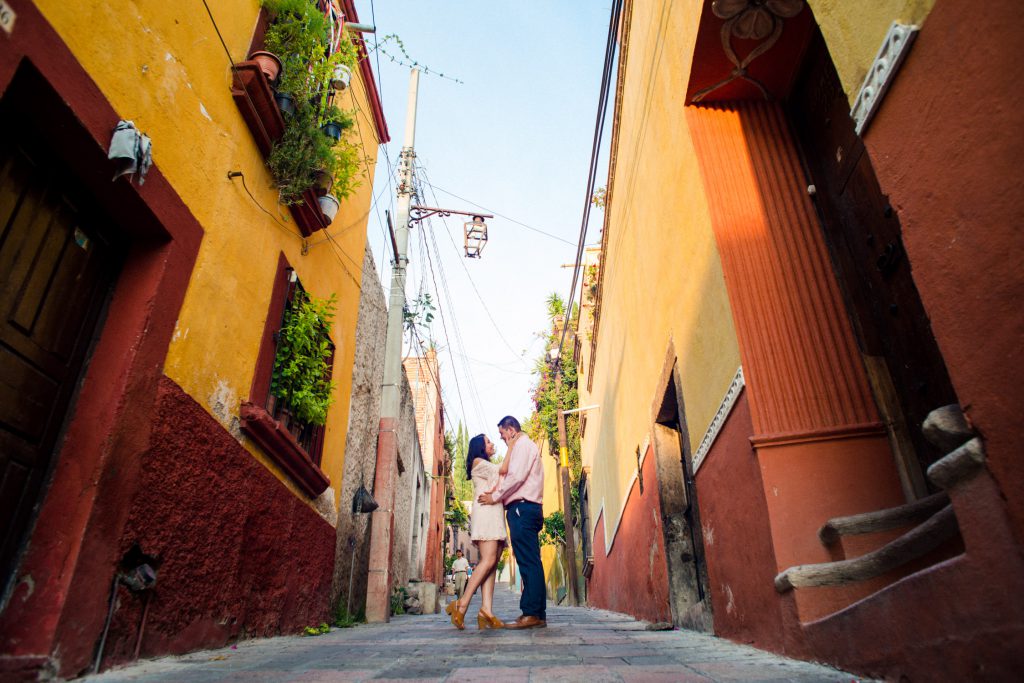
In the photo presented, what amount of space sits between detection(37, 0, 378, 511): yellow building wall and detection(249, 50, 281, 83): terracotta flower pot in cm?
9

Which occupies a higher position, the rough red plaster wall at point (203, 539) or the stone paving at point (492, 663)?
the rough red plaster wall at point (203, 539)

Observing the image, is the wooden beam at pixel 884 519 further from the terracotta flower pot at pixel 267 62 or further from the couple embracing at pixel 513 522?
the terracotta flower pot at pixel 267 62

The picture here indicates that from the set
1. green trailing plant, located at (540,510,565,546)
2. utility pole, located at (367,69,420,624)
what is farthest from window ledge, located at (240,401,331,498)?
green trailing plant, located at (540,510,565,546)

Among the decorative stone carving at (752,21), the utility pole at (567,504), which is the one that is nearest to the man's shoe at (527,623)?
the decorative stone carving at (752,21)

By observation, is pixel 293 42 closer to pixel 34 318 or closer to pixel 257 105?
pixel 257 105

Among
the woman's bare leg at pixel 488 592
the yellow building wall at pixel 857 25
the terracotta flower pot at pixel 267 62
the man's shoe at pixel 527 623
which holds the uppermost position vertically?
the terracotta flower pot at pixel 267 62

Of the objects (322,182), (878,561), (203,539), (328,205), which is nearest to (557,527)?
(328,205)

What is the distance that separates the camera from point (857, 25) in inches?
71.1

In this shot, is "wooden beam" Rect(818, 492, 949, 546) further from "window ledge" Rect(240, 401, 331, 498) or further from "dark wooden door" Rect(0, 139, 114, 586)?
"window ledge" Rect(240, 401, 331, 498)

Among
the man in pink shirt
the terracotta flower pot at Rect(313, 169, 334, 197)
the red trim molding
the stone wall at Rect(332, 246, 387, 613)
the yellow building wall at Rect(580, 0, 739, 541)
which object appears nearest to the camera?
the red trim molding

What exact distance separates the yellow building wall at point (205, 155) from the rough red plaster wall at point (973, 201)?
10.1ft

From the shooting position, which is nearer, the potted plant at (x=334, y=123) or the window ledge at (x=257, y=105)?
the window ledge at (x=257, y=105)

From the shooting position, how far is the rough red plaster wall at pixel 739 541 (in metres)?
2.64

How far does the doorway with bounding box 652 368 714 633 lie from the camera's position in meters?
4.66
